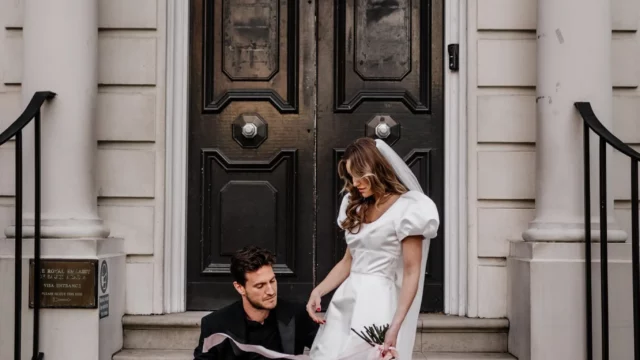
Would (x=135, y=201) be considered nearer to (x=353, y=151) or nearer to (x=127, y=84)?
(x=127, y=84)

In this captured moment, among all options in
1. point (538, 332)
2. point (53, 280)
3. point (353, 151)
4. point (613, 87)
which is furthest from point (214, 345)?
point (613, 87)

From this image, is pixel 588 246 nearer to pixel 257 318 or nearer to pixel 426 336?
pixel 426 336

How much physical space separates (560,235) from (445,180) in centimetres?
90

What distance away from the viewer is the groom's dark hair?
13.1 feet

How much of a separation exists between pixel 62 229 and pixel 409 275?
2303mm

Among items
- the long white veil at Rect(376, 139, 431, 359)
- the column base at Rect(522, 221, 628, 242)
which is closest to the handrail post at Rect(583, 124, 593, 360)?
the column base at Rect(522, 221, 628, 242)

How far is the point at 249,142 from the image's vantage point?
6125mm

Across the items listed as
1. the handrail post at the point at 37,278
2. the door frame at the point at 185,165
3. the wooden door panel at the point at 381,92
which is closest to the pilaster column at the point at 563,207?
the door frame at the point at 185,165

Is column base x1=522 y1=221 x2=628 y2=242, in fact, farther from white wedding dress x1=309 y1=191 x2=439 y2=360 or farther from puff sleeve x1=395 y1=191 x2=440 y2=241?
puff sleeve x1=395 y1=191 x2=440 y2=241

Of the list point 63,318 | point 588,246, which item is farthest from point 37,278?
point 588,246

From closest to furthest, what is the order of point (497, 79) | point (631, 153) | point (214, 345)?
point (214, 345)
point (631, 153)
point (497, 79)

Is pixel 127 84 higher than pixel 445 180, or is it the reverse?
pixel 127 84

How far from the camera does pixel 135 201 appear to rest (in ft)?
19.4

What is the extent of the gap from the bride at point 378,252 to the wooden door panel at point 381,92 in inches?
68.1
